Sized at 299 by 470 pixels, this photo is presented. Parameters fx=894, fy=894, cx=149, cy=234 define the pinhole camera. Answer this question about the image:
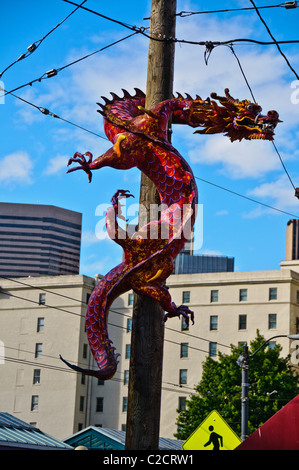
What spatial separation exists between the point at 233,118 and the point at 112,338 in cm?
8321

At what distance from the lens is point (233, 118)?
12008 mm

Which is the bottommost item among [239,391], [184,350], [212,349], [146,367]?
[146,367]

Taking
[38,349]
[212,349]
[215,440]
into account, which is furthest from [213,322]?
[215,440]

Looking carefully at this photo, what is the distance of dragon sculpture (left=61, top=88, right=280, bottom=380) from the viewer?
1120cm

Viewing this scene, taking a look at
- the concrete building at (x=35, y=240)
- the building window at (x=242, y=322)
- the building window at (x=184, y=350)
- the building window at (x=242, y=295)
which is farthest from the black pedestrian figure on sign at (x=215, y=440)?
the concrete building at (x=35, y=240)

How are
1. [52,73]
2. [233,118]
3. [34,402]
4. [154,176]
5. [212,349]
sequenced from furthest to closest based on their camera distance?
1. [34,402]
2. [212,349]
3. [52,73]
4. [233,118]
5. [154,176]

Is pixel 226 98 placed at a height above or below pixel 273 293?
below

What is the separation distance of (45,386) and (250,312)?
2397 centimetres

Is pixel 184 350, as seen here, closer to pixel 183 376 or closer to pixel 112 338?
pixel 183 376

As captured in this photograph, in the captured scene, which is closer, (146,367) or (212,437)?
(146,367)

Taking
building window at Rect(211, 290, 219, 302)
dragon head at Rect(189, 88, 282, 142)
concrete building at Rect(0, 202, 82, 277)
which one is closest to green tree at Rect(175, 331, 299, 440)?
building window at Rect(211, 290, 219, 302)

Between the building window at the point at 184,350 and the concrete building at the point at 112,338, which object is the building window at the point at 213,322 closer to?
the concrete building at the point at 112,338

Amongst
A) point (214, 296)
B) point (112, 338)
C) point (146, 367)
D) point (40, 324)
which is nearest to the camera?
point (146, 367)

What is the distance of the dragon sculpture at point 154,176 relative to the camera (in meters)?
11.2
